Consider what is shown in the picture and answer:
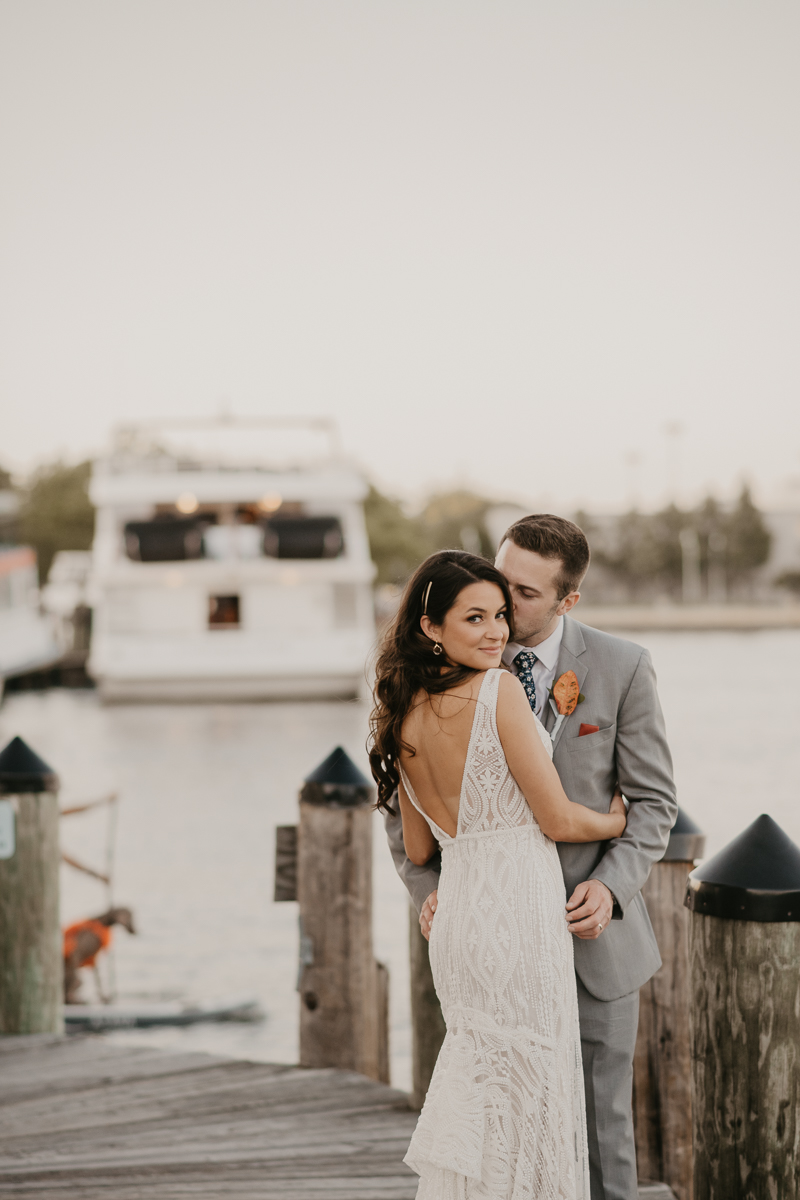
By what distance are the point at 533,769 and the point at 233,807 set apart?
1404 cm

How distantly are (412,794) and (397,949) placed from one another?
7.12 meters

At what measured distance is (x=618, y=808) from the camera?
2.35 m

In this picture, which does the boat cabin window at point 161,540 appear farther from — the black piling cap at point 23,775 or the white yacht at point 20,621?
the black piling cap at point 23,775

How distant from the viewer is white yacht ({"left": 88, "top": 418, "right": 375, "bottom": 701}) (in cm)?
2623

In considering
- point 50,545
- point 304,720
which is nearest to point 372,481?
point 50,545

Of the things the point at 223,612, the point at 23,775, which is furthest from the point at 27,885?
the point at 223,612

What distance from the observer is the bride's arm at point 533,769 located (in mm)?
2180

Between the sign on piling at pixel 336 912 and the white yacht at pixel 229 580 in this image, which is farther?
the white yacht at pixel 229 580

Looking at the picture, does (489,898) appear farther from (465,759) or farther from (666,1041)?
(666,1041)

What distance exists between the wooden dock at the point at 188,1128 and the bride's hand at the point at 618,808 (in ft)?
3.79

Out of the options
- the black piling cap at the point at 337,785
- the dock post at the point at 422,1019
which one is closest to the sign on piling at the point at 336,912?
the black piling cap at the point at 337,785

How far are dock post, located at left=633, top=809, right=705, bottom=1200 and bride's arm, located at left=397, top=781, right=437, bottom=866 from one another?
31.0 inches

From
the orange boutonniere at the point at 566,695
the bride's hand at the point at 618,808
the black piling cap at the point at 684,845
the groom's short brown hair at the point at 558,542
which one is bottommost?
the black piling cap at the point at 684,845

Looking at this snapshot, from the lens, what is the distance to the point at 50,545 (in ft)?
169
